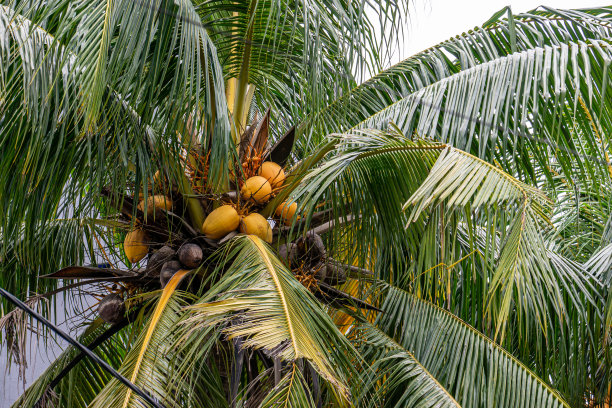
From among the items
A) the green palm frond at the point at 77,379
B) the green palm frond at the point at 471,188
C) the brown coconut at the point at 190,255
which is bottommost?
the green palm frond at the point at 77,379

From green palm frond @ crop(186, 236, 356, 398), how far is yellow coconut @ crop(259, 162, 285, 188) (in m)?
0.46

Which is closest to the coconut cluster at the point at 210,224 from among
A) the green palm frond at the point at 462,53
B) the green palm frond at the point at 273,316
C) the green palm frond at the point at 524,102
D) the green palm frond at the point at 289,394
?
the green palm frond at the point at 273,316

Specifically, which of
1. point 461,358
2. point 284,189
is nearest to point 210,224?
point 284,189

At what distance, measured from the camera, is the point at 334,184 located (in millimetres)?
3223

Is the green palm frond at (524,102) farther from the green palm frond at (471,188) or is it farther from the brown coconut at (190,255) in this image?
the brown coconut at (190,255)

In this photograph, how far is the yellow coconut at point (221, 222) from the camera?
10.8 feet

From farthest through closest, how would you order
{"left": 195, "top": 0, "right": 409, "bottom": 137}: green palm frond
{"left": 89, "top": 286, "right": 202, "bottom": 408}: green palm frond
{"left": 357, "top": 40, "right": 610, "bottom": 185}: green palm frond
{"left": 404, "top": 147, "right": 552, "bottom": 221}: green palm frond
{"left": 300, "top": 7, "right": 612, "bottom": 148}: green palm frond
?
{"left": 300, "top": 7, "right": 612, "bottom": 148}: green palm frond
{"left": 195, "top": 0, "right": 409, "bottom": 137}: green palm frond
{"left": 357, "top": 40, "right": 610, "bottom": 185}: green palm frond
{"left": 89, "top": 286, "right": 202, "bottom": 408}: green palm frond
{"left": 404, "top": 147, "right": 552, "bottom": 221}: green palm frond

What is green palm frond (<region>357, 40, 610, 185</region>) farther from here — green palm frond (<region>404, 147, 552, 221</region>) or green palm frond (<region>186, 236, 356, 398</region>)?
green palm frond (<region>186, 236, 356, 398</region>)

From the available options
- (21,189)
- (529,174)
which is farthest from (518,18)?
(21,189)

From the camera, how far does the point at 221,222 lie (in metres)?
3.28

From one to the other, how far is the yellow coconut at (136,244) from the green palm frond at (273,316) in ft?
2.18

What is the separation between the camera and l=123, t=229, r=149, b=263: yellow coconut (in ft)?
11.4


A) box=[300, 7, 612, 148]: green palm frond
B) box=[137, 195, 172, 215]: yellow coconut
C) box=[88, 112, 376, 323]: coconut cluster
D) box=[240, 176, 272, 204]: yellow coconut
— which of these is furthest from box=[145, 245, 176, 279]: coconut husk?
box=[300, 7, 612, 148]: green palm frond

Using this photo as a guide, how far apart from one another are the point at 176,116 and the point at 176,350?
985 mm
